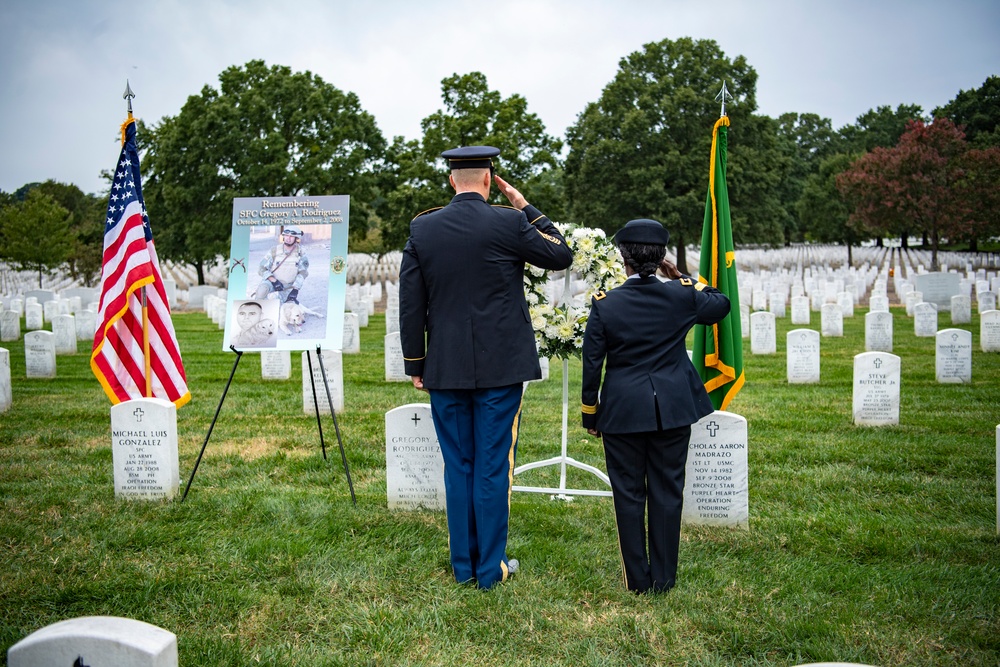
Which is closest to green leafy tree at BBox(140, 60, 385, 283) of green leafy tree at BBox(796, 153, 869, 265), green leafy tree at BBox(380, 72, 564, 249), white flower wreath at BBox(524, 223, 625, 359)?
green leafy tree at BBox(380, 72, 564, 249)

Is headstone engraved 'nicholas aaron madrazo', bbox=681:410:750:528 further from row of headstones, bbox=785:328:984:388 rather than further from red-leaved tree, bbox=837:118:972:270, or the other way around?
red-leaved tree, bbox=837:118:972:270

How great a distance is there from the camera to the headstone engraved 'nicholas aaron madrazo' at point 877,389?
862 cm

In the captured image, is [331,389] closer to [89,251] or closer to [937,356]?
[937,356]

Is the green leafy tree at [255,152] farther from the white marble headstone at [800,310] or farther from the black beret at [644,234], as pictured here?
the black beret at [644,234]

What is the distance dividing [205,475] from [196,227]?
26.4 m

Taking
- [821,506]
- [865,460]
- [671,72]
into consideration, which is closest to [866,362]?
[865,460]

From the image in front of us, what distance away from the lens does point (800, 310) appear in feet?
63.3

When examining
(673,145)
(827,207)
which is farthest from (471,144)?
(827,207)

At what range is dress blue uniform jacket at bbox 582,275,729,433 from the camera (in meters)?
4.29

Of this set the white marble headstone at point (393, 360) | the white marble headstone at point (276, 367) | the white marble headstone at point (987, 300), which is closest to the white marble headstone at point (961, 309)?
the white marble headstone at point (987, 300)

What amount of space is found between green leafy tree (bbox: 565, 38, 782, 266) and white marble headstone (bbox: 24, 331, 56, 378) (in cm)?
2897

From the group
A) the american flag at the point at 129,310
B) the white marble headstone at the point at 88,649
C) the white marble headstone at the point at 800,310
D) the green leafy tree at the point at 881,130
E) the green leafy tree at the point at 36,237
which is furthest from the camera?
the green leafy tree at the point at 881,130

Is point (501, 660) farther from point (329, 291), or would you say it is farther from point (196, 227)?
point (196, 227)

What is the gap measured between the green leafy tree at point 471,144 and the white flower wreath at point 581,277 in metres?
23.4
